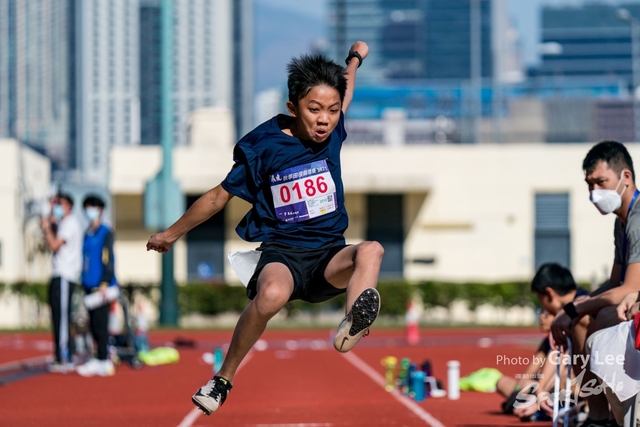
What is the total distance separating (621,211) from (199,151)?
31.0m

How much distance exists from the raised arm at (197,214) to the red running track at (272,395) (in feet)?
8.27

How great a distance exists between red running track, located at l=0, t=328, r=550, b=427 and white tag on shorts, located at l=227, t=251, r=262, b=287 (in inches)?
86.9

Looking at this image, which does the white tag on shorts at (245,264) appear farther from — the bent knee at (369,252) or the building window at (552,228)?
the building window at (552,228)

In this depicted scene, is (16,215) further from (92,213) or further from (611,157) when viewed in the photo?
(611,157)

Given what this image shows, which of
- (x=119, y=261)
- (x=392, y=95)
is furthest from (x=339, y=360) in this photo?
(x=392, y=95)

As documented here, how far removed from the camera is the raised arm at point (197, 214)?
7004mm

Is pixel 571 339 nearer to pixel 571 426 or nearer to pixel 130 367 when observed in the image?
pixel 571 426

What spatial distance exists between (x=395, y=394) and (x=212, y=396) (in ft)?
16.3

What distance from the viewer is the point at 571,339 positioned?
7992 millimetres

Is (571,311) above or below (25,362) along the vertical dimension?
above

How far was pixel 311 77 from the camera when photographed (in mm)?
6914

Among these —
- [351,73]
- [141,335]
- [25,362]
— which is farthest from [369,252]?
[25,362]

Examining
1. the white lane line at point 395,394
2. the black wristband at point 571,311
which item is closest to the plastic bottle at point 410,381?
the white lane line at point 395,394

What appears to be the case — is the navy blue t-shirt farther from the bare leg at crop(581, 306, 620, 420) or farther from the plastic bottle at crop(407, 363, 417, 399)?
the plastic bottle at crop(407, 363, 417, 399)
